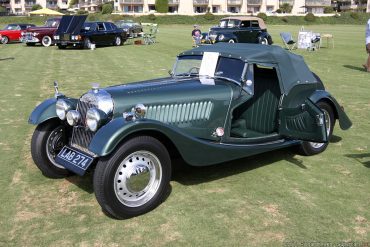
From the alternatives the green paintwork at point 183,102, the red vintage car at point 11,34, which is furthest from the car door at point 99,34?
the green paintwork at point 183,102

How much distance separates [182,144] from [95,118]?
96 cm

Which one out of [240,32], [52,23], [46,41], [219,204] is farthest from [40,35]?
[219,204]

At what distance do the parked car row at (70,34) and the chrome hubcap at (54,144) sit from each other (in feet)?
61.6

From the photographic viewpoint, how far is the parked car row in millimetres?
22656

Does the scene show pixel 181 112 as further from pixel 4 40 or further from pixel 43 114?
pixel 4 40

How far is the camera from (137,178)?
4012 mm

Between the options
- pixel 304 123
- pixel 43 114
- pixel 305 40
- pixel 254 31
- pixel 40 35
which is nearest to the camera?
pixel 43 114

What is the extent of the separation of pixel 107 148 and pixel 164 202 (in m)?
1.05

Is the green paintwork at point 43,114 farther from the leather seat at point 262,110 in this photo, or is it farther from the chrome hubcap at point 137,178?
the leather seat at point 262,110

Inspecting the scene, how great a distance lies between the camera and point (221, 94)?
481cm

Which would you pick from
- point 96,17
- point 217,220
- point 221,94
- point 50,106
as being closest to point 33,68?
point 50,106

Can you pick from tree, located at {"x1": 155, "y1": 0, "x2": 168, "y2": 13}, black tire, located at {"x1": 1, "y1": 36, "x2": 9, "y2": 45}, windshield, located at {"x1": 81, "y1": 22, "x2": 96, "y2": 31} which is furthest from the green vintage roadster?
tree, located at {"x1": 155, "y1": 0, "x2": 168, "y2": 13}

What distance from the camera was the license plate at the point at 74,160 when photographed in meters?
4.05

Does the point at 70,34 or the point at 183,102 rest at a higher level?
the point at 70,34
